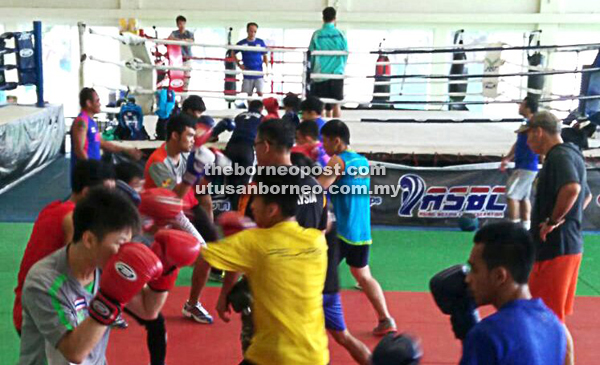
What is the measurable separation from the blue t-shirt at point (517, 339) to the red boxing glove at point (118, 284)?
2.77 feet

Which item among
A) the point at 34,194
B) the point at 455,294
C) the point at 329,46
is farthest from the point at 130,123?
the point at 455,294

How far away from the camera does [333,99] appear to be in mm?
7914

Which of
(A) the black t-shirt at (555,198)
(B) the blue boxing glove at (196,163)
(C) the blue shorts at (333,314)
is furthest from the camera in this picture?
(B) the blue boxing glove at (196,163)

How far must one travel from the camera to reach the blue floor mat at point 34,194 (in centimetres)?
705

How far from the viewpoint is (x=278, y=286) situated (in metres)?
2.27

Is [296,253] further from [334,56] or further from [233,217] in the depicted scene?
[334,56]

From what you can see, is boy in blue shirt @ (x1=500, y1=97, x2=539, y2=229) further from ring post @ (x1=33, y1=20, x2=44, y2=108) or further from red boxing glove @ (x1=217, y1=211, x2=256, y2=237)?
ring post @ (x1=33, y1=20, x2=44, y2=108)

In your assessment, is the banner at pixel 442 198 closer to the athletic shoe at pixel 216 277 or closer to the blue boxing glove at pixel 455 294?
the athletic shoe at pixel 216 277

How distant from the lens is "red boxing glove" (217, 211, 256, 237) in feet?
9.07

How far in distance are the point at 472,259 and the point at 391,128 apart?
21.7ft

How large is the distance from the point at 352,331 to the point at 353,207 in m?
0.82

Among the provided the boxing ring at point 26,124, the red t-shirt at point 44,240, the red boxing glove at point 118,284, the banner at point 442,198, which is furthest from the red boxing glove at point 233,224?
the boxing ring at point 26,124

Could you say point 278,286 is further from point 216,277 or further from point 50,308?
point 216,277

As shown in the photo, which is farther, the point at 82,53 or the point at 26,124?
the point at 26,124
